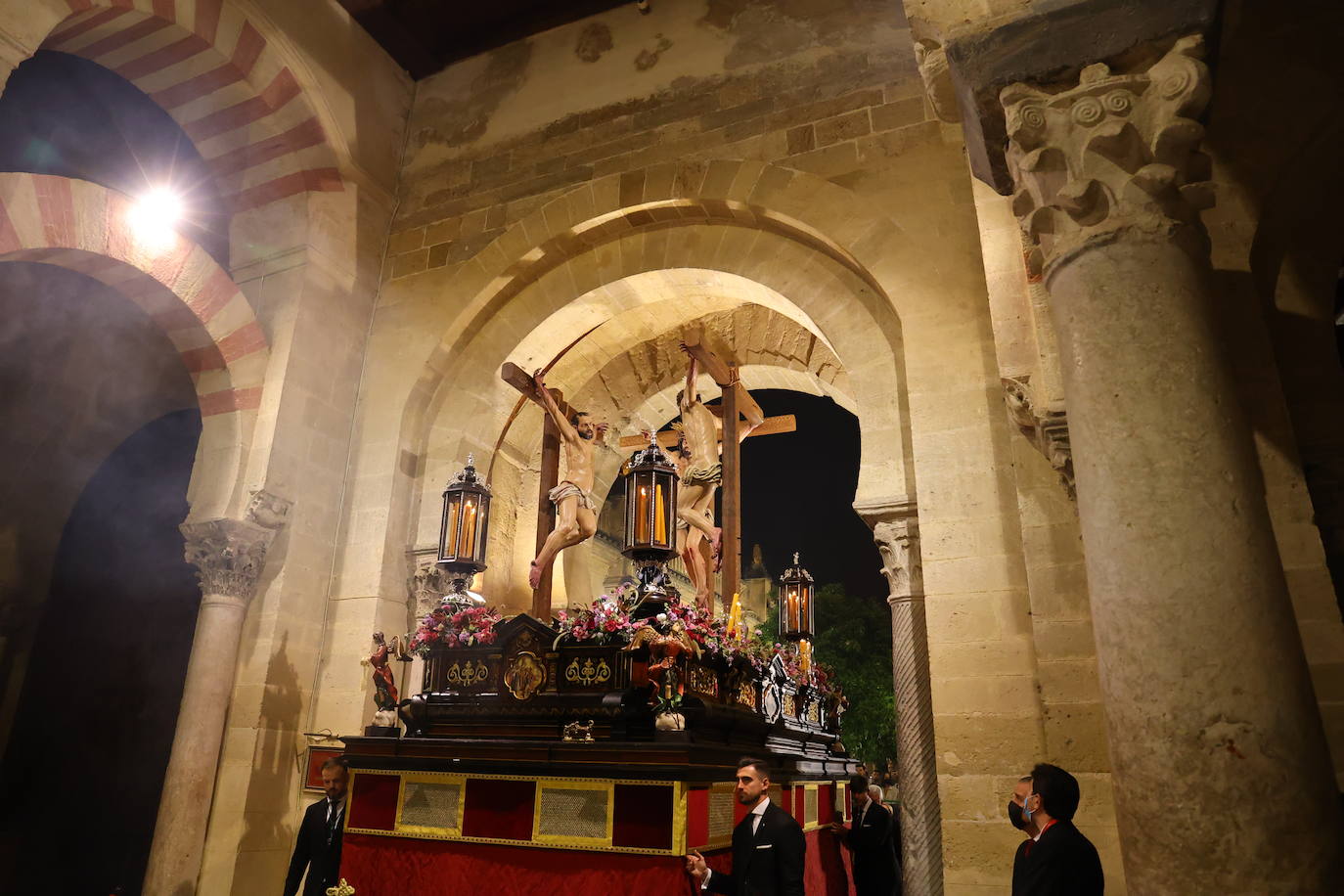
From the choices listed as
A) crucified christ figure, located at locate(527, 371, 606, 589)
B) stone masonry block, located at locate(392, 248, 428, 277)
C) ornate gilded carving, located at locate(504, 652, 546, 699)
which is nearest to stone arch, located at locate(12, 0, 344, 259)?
stone masonry block, located at locate(392, 248, 428, 277)

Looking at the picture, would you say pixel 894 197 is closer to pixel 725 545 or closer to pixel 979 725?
pixel 725 545

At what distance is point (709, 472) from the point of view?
670 centimetres

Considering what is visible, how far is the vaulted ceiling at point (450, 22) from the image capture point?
7.72 m

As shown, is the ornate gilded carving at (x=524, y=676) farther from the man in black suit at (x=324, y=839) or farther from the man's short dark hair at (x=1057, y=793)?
the man's short dark hair at (x=1057, y=793)

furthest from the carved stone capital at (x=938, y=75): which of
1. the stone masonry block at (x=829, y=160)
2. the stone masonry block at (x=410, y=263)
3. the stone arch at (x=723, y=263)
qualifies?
the stone masonry block at (x=410, y=263)

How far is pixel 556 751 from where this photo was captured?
13.0 feet

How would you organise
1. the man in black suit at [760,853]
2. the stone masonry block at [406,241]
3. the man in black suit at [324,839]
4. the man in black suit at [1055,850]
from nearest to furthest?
the man in black suit at [1055,850]
the man in black suit at [760,853]
the man in black suit at [324,839]
the stone masonry block at [406,241]

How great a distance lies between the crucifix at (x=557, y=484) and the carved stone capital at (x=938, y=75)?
149 inches

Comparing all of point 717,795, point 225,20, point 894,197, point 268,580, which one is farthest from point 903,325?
point 225,20

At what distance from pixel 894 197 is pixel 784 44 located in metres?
1.74

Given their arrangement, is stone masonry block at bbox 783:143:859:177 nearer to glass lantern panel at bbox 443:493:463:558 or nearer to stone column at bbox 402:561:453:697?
glass lantern panel at bbox 443:493:463:558

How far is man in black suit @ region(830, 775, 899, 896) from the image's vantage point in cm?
502

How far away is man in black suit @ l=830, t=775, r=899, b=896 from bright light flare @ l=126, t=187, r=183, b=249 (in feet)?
19.8

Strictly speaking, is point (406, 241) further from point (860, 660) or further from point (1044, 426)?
point (860, 660)
